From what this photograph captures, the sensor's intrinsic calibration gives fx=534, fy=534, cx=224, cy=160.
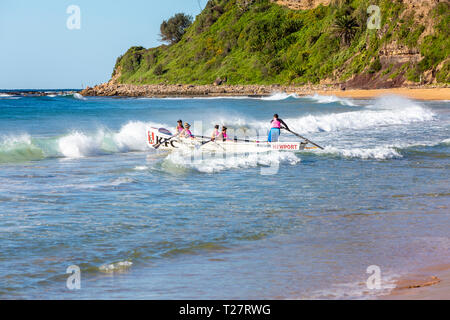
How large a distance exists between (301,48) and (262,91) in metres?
15.3

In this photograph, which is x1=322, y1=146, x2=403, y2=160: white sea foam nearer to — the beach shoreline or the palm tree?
the beach shoreline

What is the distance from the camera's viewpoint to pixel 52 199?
11.8 m

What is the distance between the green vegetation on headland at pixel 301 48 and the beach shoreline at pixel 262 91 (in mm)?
2666

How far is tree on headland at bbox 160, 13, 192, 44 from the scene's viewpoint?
5743 inches

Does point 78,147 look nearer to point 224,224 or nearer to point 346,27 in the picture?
point 224,224

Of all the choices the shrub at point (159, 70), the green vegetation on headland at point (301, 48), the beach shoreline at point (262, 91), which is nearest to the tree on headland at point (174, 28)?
the green vegetation on headland at point (301, 48)

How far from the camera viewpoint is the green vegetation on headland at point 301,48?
66.2 meters

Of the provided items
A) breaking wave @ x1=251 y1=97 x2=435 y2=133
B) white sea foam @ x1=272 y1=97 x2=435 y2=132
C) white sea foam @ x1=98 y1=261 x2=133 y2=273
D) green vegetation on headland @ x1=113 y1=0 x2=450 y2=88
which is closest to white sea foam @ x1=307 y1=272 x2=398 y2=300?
white sea foam @ x1=98 y1=261 x2=133 y2=273

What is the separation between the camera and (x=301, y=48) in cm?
9650

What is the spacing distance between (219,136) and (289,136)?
772cm

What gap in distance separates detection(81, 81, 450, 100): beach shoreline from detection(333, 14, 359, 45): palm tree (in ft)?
36.2

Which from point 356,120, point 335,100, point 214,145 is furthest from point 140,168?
point 335,100

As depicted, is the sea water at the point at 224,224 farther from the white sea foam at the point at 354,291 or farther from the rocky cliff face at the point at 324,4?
the rocky cliff face at the point at 324,4
